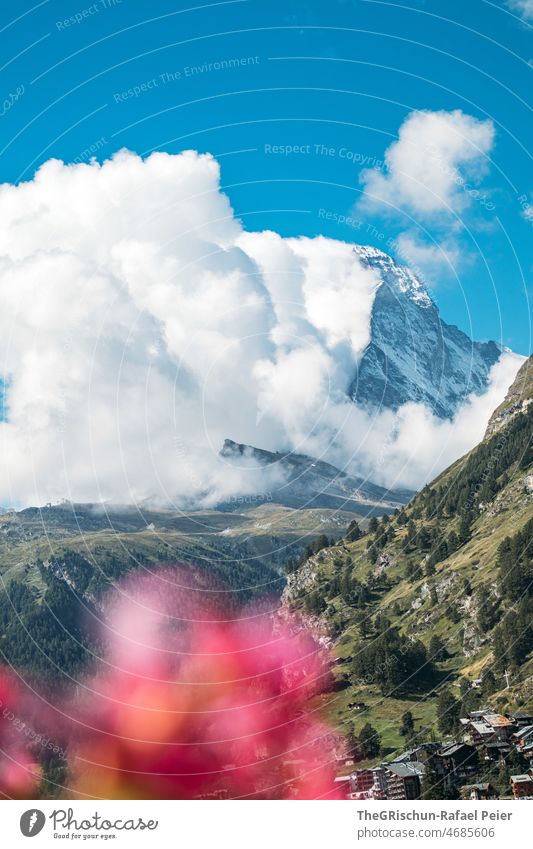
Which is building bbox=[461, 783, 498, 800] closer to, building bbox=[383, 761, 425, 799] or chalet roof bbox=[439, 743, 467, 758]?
building bbox=[383, 761, 425, 799]

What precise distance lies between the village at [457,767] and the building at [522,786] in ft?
0.58

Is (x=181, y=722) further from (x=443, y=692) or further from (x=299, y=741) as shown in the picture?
(x=443, y=692)

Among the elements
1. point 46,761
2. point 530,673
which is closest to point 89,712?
point 46,761

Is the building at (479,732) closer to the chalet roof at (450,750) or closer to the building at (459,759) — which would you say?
the building at (459,759)

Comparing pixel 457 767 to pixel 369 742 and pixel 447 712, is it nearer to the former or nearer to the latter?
pixel 369 742

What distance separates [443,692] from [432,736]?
2052 centimetres

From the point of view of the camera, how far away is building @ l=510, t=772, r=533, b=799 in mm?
115275

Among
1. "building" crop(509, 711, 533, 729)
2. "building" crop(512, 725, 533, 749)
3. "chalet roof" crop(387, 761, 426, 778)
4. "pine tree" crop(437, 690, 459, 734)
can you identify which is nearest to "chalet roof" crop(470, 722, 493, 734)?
"building" crop(509, 711, 533, 729)
